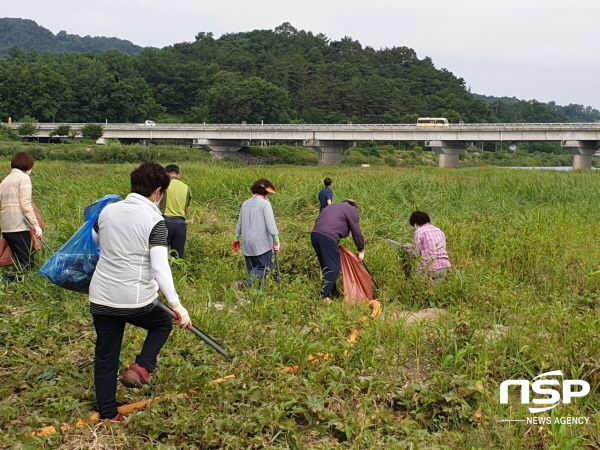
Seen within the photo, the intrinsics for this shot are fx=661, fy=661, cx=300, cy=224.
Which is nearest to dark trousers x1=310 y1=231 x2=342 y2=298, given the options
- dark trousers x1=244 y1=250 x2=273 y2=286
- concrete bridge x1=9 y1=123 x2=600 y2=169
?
dark trousers x1=244 y1=250 x2=273 y2=286

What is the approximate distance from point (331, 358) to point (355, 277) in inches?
99.4

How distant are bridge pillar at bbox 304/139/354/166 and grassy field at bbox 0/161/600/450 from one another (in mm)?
43283

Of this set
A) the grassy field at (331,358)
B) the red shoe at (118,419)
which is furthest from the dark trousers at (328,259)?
the red shoe at (118,419)

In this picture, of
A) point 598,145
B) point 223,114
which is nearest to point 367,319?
point 598,145

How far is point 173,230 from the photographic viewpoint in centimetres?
834

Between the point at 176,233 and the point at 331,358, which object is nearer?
the point at 331,358

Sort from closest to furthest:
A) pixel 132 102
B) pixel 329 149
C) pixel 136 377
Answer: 1. pixel 136 377
2. pixel 329 149
3. pixel 132 102

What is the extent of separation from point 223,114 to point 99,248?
73.8 meters

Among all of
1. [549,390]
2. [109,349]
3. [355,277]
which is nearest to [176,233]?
[355,277]

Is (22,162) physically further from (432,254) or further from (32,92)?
(32,92)

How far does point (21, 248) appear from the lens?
735 cm

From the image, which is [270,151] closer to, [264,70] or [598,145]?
[598,145]

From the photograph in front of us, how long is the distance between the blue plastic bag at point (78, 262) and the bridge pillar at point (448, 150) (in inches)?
1811

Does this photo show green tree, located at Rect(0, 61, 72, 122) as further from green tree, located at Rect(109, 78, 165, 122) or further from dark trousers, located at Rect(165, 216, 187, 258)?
dark trousers, located at Rect(165, 216, 187, 258)
